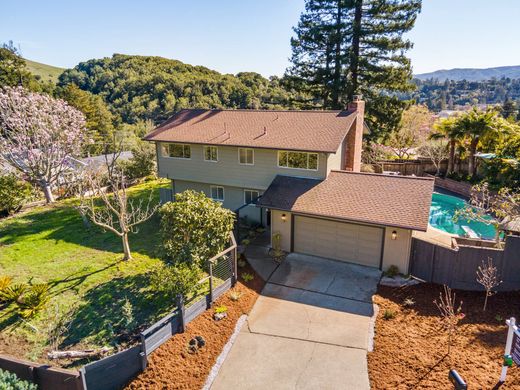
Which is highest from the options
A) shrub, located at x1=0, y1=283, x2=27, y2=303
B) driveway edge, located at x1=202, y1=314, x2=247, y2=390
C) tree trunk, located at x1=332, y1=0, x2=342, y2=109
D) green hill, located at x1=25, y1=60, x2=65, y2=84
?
green hill, located at x1=25, y1=60, x2=65, y2=84

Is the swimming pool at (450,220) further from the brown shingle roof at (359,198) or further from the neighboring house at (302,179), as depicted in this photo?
the neighboring house at (302,179)

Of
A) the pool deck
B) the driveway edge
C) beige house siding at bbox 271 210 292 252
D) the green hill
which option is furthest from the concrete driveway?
the green hill

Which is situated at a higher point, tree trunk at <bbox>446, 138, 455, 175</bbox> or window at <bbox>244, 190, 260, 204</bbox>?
tree trunk at <bbox>446, 138, 455, 175</bbox>

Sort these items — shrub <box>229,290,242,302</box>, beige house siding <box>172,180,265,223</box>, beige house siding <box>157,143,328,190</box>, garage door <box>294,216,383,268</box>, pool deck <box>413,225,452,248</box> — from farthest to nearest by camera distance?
beige house siding <box>172,180,265,223</box> → beige house siding <box>157,143,328,190</box> → pool deck <box>413,225,452,248</box> → garage door <box>294,216,383,268</box> → shrub <box>229,290,242,302</box>

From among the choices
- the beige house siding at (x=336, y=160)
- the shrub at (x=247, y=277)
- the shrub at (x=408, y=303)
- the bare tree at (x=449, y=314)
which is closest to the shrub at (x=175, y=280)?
the shrub at (x=247, y=277)

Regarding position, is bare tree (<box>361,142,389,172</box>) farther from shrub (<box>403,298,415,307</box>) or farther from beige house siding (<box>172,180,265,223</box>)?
shrub (<box>403,298,415,307</box>)

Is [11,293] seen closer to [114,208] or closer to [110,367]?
[110,367]
